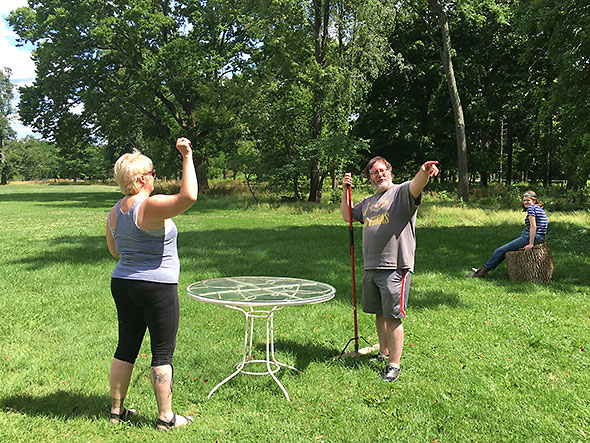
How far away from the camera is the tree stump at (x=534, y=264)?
7.73 meters

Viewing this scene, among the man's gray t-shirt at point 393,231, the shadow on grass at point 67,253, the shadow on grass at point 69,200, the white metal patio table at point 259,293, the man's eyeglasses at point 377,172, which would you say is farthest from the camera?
the shadow on grass at point 69,200

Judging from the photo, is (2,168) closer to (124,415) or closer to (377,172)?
(124,415)

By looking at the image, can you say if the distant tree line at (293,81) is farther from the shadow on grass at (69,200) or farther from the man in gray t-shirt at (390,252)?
the man in gray t-shirt at (390,252)

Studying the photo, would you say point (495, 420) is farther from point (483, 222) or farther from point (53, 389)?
point (483, 222)

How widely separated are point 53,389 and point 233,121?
27957 mm

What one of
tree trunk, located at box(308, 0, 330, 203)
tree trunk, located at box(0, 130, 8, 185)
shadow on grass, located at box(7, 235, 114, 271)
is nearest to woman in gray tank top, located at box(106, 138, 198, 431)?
shadow on grass, located at box(7, 235, 114, 271)

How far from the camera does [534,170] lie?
49281mm

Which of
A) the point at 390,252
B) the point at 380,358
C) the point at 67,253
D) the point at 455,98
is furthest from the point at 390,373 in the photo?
the point at 455,98

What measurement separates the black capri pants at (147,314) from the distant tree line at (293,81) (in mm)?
20110

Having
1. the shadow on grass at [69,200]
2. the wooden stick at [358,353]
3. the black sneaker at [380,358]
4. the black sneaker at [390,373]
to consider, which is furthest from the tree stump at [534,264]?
the shadow on grass at [69,200]

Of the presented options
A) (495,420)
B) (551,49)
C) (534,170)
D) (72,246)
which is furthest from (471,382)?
(534,170)

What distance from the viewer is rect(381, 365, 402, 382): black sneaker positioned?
414 cm

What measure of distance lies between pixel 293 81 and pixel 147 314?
22453 millimetres

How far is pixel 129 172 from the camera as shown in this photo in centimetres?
302
